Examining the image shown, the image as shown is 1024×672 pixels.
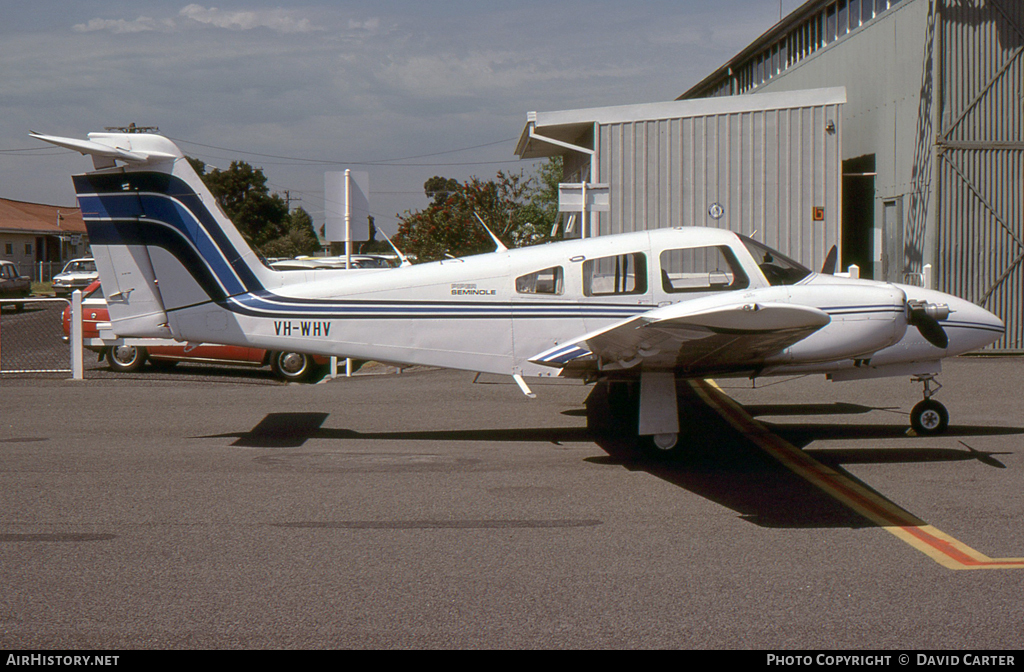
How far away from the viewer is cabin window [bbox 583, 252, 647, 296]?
28.8ft

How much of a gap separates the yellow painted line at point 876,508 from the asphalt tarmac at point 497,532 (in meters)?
0.03

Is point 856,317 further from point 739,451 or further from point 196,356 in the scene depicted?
point 196,356

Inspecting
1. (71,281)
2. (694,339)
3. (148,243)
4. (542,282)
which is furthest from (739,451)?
(71,281)

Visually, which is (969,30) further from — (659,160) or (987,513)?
(987,513)

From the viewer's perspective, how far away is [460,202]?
1180 inches

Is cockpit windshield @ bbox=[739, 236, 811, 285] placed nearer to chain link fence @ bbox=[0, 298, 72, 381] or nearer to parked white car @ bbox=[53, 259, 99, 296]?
chain link fence @ bbox=[0, 298, 72, 381]

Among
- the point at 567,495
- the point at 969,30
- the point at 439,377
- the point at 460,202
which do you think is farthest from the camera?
the point at 460,202

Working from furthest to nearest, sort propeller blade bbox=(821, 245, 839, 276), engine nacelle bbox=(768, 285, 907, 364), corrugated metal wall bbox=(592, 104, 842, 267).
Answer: corrugated metal wall bbox=(592, 104, 842, 267) < propeller blade bbox=(821, 245, 839, 276) < engine nacelle bbox=(768, 285, 907, 364)

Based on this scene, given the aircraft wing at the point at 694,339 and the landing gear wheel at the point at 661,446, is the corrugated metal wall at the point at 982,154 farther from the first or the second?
the landing gear wheel at the point at 661,446

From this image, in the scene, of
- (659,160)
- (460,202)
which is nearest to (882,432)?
(659,160)

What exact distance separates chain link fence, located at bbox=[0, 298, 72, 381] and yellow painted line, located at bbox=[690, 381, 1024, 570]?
11452mm

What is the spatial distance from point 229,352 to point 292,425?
5474 mm

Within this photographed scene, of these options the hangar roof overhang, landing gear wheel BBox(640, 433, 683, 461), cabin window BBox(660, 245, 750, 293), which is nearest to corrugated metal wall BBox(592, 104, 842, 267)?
the hangar roof overhang

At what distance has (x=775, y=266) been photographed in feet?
29.2
